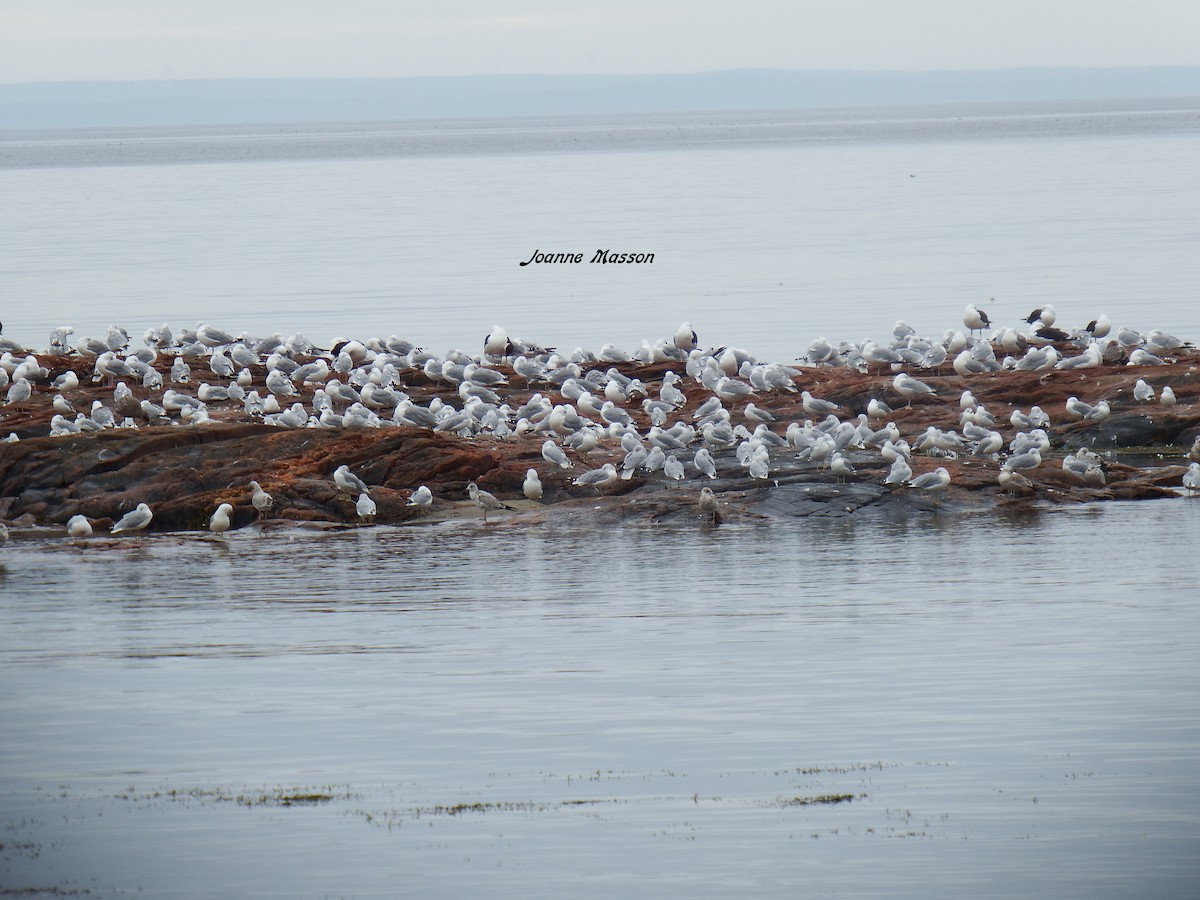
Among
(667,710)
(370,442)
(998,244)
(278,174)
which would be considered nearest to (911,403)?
(370,442)

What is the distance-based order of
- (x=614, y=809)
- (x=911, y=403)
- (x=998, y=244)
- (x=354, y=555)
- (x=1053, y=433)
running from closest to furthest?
Answer: (x=614, y=809)
(x=354, y=555)
(x=1053, y=433)
(x=911, y=403)
(x=998, y=244)

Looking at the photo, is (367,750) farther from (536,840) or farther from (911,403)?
(911,403)

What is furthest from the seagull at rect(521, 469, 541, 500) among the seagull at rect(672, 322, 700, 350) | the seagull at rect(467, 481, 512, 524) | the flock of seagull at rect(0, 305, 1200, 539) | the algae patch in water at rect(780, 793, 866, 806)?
the algae patch in water at rect(780, 793, 866, 806)

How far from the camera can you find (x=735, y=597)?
46.8 feet

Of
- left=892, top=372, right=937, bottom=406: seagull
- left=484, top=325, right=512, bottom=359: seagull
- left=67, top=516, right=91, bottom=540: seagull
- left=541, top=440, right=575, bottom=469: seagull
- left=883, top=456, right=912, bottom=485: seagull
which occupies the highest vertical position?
left=484, top=325, right=512, bottom=359: seagull

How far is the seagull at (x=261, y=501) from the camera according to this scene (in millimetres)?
17891

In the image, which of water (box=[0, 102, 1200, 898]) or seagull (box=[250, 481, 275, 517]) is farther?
seagull (box=[250, 481, 275, 517])

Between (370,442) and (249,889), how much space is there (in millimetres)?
11006

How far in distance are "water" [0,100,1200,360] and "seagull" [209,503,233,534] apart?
41.0 ft

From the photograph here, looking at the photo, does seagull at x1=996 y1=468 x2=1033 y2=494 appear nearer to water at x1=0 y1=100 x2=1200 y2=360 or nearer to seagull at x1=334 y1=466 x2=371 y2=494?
seagull at x1=334 y1=466 x2=371 y2=494

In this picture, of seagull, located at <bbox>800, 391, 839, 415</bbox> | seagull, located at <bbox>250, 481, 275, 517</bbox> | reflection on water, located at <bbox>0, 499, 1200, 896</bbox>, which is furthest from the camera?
seagull, located at <bbox>800, 391, 839, 415</bbox>

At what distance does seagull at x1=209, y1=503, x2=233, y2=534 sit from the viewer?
17.6m
